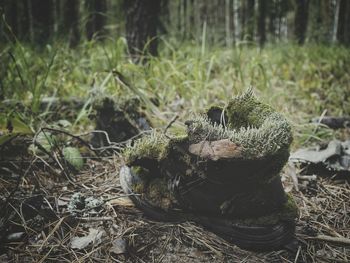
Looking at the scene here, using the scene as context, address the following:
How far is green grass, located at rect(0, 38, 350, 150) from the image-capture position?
2.65m

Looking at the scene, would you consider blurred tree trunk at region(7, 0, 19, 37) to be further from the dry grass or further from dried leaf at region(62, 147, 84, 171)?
the dry grass

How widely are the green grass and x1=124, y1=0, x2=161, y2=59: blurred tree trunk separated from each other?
40 cm

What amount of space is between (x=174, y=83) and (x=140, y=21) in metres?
1.08

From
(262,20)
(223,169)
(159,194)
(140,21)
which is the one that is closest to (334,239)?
(223,169)

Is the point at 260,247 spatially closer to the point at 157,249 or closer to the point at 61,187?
the point at 157,249

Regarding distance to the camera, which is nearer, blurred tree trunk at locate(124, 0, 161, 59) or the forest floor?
the forest floor

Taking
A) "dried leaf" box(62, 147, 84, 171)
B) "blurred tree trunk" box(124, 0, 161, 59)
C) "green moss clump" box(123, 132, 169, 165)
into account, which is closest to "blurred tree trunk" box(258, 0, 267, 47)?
"blurred tree trunk" box(124, 0, 161, 59)

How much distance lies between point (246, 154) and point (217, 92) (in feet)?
7.11

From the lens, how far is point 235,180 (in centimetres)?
124

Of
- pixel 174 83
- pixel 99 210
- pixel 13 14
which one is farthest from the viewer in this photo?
pixel 13 14

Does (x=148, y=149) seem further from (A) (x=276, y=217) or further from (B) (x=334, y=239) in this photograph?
(B) (x=334, y=239)

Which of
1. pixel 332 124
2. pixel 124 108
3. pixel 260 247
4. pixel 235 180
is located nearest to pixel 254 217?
pixel 260 247

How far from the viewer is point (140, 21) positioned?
3822mm

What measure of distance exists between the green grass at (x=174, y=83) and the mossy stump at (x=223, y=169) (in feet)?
3.16
